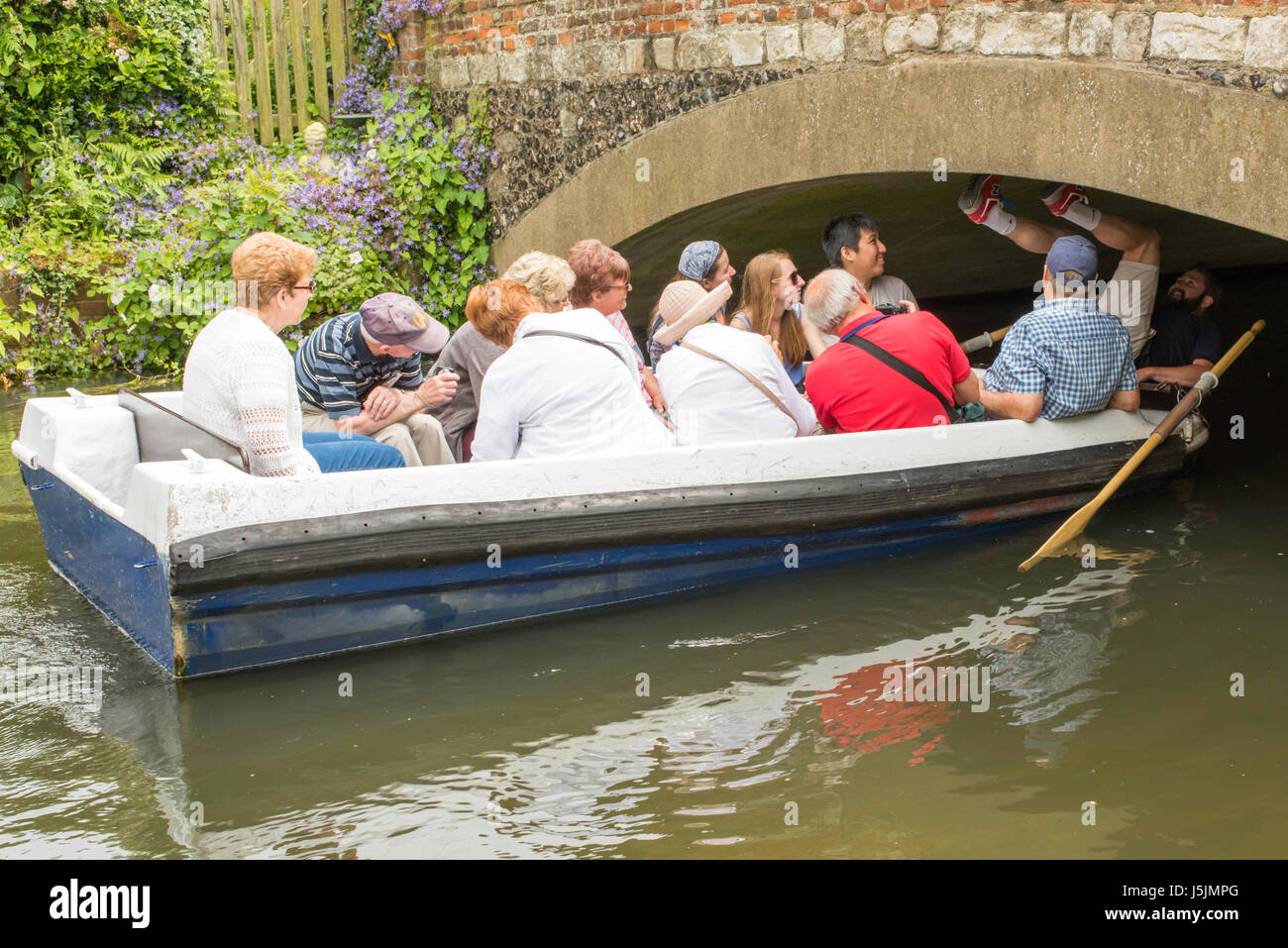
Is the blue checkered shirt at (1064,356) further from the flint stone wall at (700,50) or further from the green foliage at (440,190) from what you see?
the green foliage at (440,190)

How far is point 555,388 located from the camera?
175 inches

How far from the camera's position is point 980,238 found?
9438 millimetres

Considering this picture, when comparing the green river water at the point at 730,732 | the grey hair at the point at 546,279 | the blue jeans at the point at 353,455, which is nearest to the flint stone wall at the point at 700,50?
the green river water at the point at 730,732

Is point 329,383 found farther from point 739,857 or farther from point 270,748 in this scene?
point 739,857

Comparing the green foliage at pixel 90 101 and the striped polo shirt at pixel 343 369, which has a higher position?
the green foliage at pixel 90 101

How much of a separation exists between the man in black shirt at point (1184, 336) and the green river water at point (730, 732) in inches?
49.7

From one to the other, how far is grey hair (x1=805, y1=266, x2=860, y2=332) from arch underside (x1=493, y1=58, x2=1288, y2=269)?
103cm

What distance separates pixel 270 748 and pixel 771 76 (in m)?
4.25

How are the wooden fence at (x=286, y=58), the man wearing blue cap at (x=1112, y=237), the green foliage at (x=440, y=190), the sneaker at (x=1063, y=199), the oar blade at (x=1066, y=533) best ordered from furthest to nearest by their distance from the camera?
the wooden fence at (x=286, y=58), the green foliage at (x=440, y=190), the sneaker at (x=1063, y=199), the man wearing blue cap at (x=1112, y=237), the oar blade at (x=1066, y=533)

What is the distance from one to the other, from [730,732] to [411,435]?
1857mm

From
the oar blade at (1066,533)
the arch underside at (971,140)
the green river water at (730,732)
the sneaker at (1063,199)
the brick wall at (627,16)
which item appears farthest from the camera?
the sneaker at (1063,199)

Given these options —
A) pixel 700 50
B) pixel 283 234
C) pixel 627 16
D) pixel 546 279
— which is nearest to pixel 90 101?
pixel 283 234

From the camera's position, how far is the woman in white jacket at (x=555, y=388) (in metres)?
4.41
